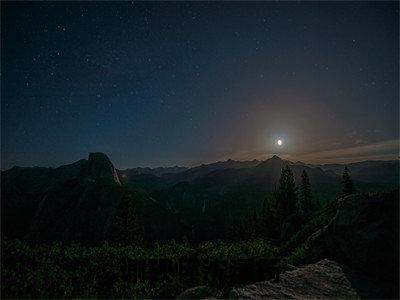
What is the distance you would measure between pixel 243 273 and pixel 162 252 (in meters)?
4.04

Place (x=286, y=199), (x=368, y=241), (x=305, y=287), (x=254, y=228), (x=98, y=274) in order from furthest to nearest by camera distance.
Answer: (x=254, y=228)
(x=286, y=199)
(x=368, y=241)
(x=98, y=274)
(x=305, y=287)

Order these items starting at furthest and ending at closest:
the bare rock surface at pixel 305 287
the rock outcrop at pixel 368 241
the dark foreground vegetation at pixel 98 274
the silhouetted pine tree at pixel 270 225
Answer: the silhouetted pine tree at pixel 270 225 < the rock outcrop at pixel 368 241 < the dark foreground vegetation at pixel 98 274 < the bare rock surface at pixel 305 287

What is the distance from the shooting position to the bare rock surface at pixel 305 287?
8.34 metres

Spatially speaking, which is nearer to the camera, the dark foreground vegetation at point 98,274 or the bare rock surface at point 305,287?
the bare rock surface at point 305,287

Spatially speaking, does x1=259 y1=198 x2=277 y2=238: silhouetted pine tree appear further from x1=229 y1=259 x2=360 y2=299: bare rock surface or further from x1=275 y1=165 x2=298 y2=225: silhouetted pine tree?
x1=229 y1=259 x2=360 y2=299: bare rock surface

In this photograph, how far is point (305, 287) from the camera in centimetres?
928

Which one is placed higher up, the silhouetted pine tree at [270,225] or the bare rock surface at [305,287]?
the bare rock surface at [305,287]

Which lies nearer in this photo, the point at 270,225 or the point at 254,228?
the point at 270,225

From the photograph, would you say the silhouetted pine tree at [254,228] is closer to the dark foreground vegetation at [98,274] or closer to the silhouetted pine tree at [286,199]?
the silhouetted pine tree at [286,199]

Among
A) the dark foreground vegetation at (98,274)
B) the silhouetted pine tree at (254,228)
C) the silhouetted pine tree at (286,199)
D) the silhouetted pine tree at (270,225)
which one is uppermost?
the dark foreground vegetation at (98,274)

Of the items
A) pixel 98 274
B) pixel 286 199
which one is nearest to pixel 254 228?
pixel 286 199

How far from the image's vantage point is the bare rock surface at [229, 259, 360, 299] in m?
8.34

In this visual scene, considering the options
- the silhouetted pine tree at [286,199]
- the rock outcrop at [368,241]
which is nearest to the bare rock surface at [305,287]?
the rock outcrop at [368,241]

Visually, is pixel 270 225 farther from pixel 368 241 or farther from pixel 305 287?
pixel 305 287
